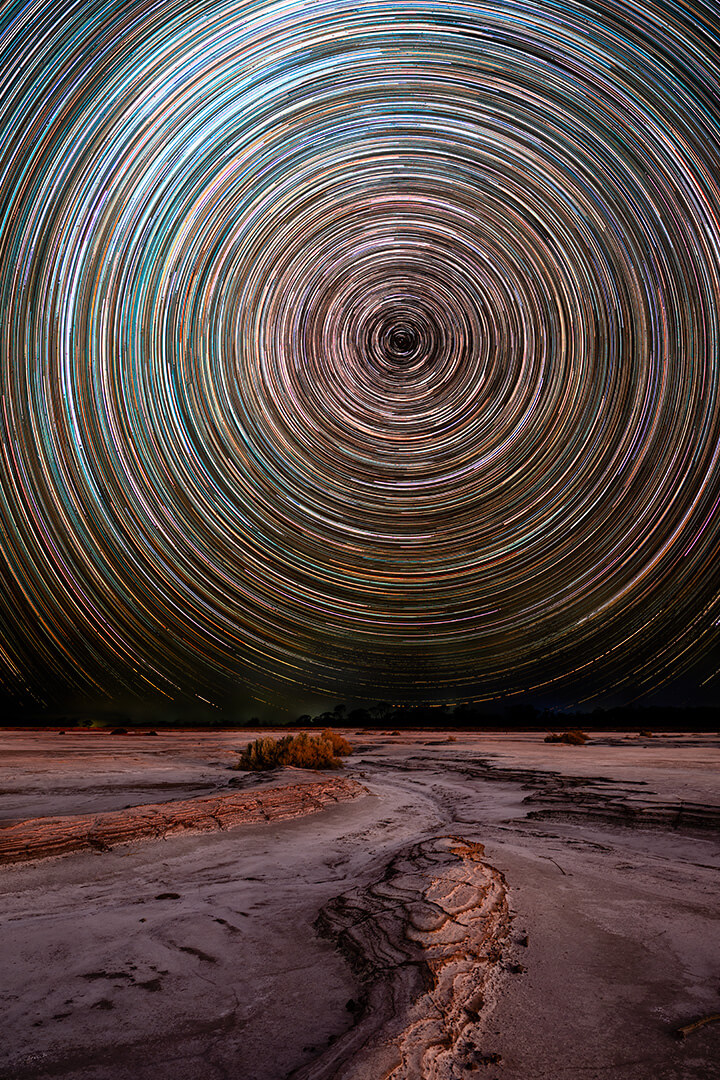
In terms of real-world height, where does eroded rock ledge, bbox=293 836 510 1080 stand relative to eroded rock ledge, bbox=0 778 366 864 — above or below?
above

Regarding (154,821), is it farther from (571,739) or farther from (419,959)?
(571,739)

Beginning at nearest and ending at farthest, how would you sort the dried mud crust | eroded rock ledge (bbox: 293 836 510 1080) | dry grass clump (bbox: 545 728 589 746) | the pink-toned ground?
eroded rock ledge (bbox: 293 836 510 1080) < the pink-toned ground < the dried mud crust < dry grass clump (bbox: 545 728 589 746)

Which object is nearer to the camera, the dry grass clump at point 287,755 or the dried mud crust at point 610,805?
the dried mud crust at point 610,805

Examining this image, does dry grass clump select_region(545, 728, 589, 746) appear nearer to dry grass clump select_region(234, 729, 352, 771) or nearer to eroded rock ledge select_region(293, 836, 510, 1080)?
dry grass clump select_region(234, 729, 352, 771)

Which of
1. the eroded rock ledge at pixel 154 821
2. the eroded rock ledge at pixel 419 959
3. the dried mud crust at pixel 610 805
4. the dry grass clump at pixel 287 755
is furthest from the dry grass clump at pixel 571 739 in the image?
the eroded rock ledge at pixel 419 959

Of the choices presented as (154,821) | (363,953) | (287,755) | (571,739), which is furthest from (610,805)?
(571,739)

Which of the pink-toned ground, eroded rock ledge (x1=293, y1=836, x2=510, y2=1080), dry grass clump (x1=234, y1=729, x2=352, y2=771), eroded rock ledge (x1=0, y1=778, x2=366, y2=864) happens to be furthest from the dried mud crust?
dry grass clump (x1=234, y1=729, x2=352, y2=771)

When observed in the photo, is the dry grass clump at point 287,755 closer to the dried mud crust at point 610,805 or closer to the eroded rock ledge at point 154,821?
the eroded rock ledge at point 154,821
